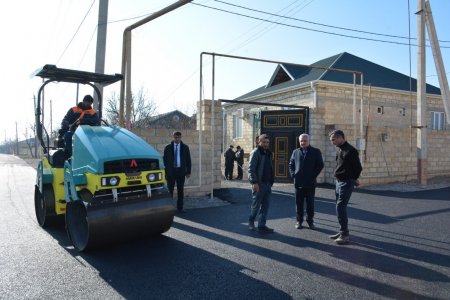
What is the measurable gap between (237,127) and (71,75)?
16.7 m

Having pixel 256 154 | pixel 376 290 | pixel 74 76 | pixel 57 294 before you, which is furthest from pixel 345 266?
pixel 74 76

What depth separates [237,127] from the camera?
22453mm

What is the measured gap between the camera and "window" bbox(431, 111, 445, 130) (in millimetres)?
21453

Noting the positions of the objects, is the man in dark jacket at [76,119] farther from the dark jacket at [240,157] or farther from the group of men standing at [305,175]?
the dark jacket at [240,157]

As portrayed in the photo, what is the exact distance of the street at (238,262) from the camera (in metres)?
3.68

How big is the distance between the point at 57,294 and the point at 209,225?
3.33 m

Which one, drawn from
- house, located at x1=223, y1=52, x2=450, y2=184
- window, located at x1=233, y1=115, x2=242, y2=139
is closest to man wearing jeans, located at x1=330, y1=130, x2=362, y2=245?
house, located at x1=223, y1=52, x2=450, y2=184

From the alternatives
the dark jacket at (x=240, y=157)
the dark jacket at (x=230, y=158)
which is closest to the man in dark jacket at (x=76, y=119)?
the dark jacket at (x=230, y=158)

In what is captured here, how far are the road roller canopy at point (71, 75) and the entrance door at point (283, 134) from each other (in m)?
7.79

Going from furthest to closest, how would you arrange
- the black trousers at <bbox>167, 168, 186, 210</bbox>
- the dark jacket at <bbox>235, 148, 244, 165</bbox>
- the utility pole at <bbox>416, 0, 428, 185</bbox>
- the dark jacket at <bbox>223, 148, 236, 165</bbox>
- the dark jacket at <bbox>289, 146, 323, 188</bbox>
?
the dark jacket at <bbox>235, 148, 244, 165</bbox> < the dark jacket at <bbox>223, 148, 236, 165</bbox> < the utility pole at <bbox>416, 0, 428, 185</bbox> < the black trousers at <bbox>167, 168, 186, 210</bbox> < the dark jacket at <bbox>289, 146, 323, 188</bbox>

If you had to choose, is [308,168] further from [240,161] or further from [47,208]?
[240,161]

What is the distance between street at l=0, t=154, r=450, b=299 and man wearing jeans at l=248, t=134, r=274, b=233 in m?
0.29

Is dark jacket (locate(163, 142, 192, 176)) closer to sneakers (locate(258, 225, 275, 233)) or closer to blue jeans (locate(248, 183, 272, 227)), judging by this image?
blue jeans (locate(248, 183, 272, 227))

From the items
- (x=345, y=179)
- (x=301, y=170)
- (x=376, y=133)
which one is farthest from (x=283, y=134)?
(x=345, y=179)
